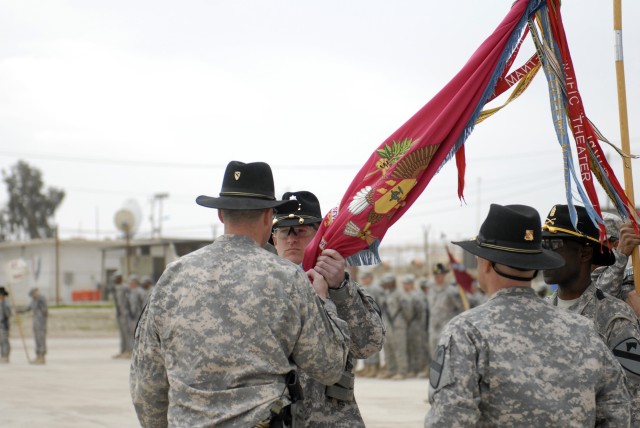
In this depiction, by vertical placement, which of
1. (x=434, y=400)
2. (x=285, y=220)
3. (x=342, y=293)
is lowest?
(x=434, y=400)

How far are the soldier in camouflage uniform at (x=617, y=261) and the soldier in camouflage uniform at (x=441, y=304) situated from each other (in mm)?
11606

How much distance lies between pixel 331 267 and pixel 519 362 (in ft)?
4.24

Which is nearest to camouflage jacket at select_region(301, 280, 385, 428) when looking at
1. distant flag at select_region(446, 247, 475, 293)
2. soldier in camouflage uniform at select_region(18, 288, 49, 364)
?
distant flag at select_region(446, 247, 475, 293)

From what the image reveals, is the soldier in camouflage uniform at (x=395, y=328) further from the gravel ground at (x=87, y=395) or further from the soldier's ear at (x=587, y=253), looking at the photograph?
the soldier's ear at (x=587, y=253)

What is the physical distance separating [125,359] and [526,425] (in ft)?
72.7

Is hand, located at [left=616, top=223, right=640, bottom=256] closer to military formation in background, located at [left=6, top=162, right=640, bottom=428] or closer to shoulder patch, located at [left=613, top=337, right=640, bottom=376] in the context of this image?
military formation in background, located at [left=6, top=162, right=640, bottom=428]

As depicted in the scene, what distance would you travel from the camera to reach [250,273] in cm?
406

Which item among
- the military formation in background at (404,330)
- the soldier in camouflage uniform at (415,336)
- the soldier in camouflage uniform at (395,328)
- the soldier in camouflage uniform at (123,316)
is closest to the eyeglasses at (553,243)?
the military formation in background at (404,330)

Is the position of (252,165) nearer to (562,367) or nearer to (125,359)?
(562,367)

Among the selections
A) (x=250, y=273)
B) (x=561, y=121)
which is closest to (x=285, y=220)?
(x=250, y=273)

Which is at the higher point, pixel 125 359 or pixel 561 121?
pixel 561 121

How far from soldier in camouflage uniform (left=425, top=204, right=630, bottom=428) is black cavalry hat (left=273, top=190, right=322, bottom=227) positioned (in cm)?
170

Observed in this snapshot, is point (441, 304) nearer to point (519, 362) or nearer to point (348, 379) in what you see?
point (348, 379)

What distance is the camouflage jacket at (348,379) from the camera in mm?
4602
